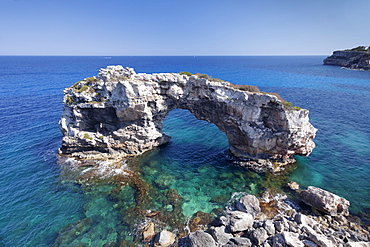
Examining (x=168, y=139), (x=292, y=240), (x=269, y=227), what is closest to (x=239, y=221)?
(x=269, y=227)

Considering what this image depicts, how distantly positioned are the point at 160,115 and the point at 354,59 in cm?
17026

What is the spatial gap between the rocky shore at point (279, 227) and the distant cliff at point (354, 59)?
154 metres

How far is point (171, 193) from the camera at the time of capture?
27.3m

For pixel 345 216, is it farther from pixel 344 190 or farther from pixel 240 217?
pixel 240 217

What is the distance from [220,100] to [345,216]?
2209 centimetres

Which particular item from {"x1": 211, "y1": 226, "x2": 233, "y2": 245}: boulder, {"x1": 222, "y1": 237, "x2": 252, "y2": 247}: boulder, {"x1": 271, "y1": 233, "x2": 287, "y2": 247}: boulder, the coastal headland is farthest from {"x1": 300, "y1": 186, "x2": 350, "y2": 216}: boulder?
{"x1": 211, "y1": 226, "x2": 233, "y2": 245}: boulder

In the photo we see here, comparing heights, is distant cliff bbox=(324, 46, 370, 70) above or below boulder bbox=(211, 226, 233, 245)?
above

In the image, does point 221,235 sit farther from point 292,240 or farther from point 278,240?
point 292,240

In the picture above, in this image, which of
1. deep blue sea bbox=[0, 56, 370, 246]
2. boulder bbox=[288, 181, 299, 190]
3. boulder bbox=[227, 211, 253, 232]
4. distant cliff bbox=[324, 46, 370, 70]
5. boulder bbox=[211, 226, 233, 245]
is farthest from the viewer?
distant cliff bbox=[324, 46, 370, 70]

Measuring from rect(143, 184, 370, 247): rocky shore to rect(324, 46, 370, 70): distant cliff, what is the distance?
15411cm

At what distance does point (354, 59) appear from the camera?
141500 mm

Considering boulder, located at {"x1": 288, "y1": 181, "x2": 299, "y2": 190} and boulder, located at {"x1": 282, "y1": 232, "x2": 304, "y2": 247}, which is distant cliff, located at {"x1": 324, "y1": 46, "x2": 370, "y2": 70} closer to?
boulder, located at {"x1": 288, "y1": 181, "x2": 299, "y2": 190}

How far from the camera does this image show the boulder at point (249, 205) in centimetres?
2317

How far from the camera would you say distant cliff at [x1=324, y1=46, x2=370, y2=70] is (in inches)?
5217
